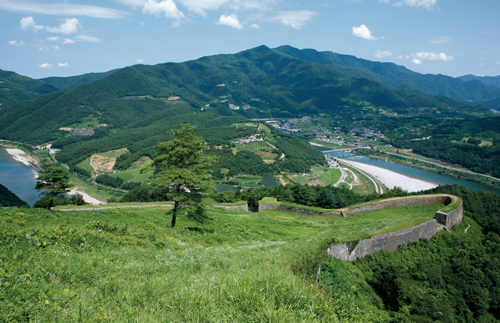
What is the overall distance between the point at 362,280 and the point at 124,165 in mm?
111053

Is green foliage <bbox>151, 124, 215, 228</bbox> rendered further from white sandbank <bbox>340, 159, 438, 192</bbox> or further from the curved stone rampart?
white sandbank <bbox>340, 159, 438, 192</bbox>

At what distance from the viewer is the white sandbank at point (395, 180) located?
75875mm

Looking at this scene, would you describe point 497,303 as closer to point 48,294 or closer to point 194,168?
point 194,168

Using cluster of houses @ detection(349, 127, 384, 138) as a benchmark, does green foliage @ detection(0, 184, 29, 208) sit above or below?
below

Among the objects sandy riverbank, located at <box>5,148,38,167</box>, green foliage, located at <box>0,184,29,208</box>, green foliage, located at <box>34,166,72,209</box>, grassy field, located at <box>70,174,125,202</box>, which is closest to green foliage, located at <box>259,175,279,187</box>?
grassy field, located at <box>70,174,125,202</box>

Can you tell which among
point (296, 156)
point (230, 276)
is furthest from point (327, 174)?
point (230, 276)

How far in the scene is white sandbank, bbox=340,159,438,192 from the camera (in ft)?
249

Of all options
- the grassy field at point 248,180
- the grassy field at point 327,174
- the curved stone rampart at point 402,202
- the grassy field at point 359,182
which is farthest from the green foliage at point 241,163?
the curved stone rampart at point 402,202

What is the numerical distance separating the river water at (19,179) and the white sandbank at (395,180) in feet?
341

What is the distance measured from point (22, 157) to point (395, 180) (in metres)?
157

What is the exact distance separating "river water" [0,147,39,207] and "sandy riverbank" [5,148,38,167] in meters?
1.79

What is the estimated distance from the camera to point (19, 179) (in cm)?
9038

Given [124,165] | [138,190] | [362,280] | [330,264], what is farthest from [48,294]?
[124,165]

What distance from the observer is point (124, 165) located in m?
107
